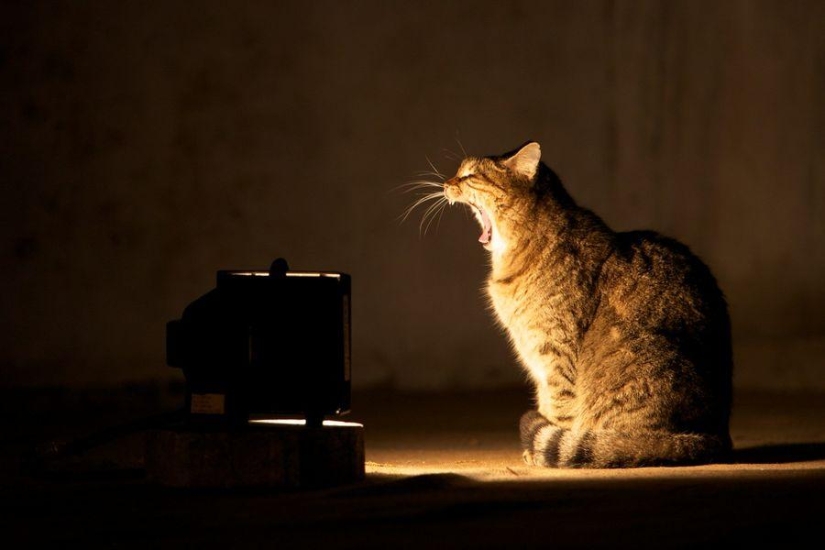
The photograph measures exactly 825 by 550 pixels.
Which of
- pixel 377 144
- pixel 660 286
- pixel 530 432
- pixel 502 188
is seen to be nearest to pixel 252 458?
pixel 530 432

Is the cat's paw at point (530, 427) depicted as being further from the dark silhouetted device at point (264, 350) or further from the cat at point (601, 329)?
the dark silhouetted device at point (264, 350)

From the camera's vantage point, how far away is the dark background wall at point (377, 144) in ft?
24.6

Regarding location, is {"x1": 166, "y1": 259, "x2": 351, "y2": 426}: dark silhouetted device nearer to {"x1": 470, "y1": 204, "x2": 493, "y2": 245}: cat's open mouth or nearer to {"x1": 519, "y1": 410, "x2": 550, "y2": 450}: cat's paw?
{"x1": 519, "y1": 410, "x2": 550, "y2": 450}: cat's paw

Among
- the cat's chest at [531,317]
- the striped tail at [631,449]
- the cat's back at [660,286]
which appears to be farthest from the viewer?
the cat's chest at [531,317]

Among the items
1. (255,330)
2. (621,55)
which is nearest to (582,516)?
(255,330)

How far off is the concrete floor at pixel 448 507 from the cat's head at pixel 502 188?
900 mm

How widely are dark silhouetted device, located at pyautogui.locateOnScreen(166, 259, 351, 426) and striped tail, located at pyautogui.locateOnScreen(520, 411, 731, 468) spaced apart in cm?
85

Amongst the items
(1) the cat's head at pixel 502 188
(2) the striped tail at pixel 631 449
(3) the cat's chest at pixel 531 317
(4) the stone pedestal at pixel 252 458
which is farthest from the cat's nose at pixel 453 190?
(4) the stone pedestal at pixel 252 458

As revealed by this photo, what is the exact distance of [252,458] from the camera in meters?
3.30

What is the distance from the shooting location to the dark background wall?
748cm

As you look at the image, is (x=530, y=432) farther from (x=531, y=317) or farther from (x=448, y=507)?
(x=448, y=507)

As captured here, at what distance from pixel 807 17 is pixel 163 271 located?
4.43 metres

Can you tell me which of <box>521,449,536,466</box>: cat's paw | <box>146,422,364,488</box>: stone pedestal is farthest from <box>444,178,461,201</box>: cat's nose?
<box>146,422,364,488</box>: stone pedestal

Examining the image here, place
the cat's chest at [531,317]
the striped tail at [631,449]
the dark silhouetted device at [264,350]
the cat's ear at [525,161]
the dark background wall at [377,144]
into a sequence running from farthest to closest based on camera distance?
the dark background wall at [377,144] < the cat's ear at [525,161] < the cat's chest at [531,317] < the striped tail at [631,449] < the dark silhouetted device at [264,350]
